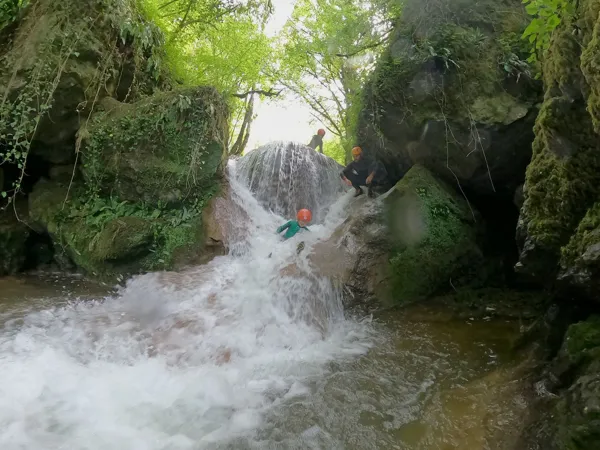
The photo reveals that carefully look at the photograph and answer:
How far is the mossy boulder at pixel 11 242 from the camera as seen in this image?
7.03 m

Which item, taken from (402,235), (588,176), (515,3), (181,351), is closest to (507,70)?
(515,3)

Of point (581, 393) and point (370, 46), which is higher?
point (370, 46)

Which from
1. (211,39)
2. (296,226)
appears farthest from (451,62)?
(211,39)

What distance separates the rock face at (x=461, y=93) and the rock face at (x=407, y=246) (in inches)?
25.9

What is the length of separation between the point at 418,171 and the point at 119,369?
5334 millimetres

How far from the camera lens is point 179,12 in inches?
380

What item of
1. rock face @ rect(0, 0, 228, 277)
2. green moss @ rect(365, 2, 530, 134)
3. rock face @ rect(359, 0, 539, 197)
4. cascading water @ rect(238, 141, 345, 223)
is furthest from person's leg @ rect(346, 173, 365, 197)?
rock face @ rect(0, 0, 228, 277)

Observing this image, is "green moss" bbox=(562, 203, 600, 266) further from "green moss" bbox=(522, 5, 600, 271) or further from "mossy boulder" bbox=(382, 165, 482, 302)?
"mossy boulder" bbox=(382, 165, 482, 302)

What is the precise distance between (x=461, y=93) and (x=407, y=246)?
263 centimetres

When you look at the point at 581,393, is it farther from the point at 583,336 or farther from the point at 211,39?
the point at 211,39

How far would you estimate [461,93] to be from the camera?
6.56 m

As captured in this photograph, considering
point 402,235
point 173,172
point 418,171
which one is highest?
point 418,171

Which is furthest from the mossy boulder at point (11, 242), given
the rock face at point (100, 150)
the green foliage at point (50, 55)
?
the green foliage at point (50, 55)

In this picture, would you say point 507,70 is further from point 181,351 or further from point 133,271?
point 133,271
